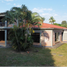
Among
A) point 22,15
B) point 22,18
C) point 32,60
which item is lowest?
point 32,60

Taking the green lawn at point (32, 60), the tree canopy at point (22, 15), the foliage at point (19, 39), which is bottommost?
the green lawn at point (32, 60)

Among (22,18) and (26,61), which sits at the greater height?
(22,18)

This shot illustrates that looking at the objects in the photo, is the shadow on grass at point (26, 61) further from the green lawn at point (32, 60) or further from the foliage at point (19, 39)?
the foliage at point (19, 39)

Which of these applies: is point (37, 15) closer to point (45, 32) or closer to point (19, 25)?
point (19, 25)

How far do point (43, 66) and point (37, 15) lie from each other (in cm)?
576

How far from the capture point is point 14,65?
5.88m

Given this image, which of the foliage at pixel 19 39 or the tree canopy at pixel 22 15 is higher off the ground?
the tree canopy at pixel 22 15

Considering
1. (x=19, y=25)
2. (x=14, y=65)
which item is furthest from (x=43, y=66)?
(x=19, y=25)

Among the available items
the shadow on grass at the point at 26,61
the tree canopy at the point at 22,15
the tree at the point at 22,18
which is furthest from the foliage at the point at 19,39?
the shadow on grass at the point at 26,61

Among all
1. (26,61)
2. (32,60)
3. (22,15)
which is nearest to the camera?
(26,61)

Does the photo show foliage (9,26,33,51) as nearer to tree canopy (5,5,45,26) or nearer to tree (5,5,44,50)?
tree (5,5,44,50)

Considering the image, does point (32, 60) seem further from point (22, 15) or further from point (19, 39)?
point (22, 15)

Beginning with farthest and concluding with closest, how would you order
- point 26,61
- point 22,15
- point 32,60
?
point 22,15, point 32,60, point 26,61

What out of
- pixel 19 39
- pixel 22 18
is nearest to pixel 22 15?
pixel 22 18
